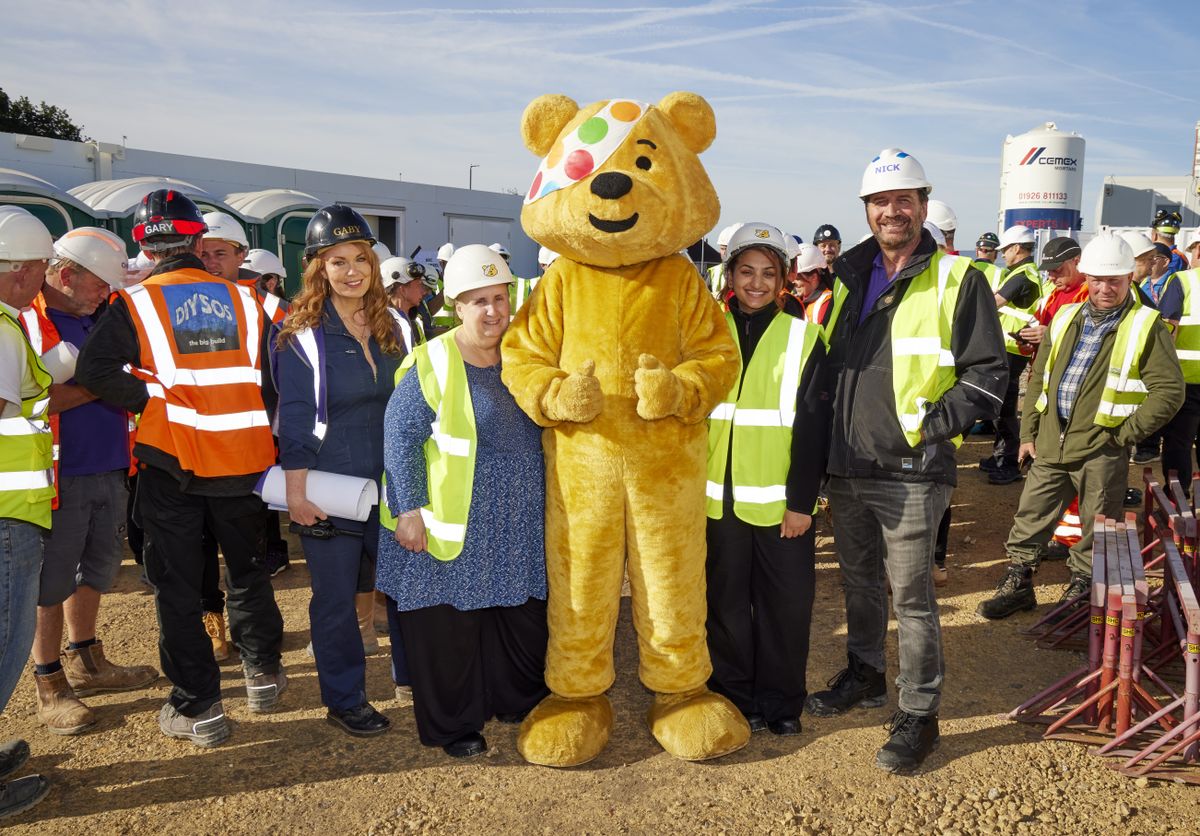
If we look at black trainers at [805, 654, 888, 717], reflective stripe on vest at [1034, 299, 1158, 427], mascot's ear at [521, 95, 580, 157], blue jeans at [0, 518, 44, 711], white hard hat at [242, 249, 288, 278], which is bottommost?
black trainers at [805, 654, 888, 717]

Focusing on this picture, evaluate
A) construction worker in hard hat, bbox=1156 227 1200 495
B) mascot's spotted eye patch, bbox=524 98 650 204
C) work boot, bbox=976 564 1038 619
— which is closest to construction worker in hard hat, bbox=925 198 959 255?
construction worker in hard hat, bbox=1156 227 1200 495

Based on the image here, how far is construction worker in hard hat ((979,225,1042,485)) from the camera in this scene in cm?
735

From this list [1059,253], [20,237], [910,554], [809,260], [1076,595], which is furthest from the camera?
[809,260]

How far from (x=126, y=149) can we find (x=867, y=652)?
54.8ft

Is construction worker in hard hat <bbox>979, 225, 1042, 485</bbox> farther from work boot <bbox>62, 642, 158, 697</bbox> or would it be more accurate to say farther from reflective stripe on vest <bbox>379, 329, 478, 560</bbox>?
work boot <bbox>62, 642, 158, 697</bbox>

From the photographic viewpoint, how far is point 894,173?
129 inches

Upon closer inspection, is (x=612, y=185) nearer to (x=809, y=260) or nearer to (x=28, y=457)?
(x=28, y=457)

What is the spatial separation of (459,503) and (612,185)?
1.33m

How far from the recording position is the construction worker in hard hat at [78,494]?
3643mm

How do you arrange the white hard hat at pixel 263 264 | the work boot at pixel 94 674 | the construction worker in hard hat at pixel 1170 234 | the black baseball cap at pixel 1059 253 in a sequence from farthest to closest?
the construction worker in hard hat at pixel 1170 234, the white hard hat at pixel 263 264, the black baseball cap at pixel 1059 253, the work boot at pixel 94 674

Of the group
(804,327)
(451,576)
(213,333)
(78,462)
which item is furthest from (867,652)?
(78,462)

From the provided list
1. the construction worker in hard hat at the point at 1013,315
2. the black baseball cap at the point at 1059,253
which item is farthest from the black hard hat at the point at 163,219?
the black baseball cap at the point at 1059,253

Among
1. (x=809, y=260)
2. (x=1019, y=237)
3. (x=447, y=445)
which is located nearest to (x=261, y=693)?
(x=447, y=445)

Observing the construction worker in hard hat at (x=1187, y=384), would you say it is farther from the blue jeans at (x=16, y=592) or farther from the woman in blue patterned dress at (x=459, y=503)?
the blue jeans at (x=16, y=592)
